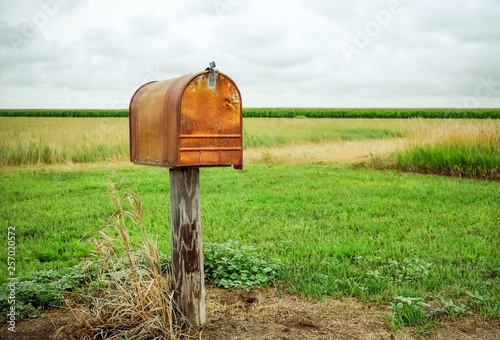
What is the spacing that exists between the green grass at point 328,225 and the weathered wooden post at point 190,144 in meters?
1.14

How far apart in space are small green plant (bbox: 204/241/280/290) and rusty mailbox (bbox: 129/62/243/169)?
142 centimetres

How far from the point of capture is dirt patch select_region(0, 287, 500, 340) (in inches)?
148

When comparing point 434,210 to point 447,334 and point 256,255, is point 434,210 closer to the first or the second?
point 256,255

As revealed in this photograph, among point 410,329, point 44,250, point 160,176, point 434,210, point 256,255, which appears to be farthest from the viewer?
point 160,176

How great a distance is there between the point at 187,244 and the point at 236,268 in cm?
126

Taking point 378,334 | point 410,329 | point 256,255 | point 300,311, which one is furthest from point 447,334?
point 256,255

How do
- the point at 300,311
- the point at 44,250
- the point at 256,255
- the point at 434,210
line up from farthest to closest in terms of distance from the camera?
the point at 434,210
the point at 44,250
the point at 256,255
the point at 300,311

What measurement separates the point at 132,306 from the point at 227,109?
1.51m

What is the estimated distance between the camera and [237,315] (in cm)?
407

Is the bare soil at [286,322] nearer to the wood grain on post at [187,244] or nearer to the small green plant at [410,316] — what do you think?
the small green plant at [410,316]

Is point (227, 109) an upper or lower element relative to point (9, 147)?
upper

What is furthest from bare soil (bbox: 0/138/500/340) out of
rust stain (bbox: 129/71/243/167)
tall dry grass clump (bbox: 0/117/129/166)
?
tall dry grass clump (bbox: 0/117/129/166)

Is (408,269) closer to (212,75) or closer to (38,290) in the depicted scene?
(212,75)

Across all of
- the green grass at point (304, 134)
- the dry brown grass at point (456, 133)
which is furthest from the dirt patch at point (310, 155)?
the green grass at point (304, 134)
